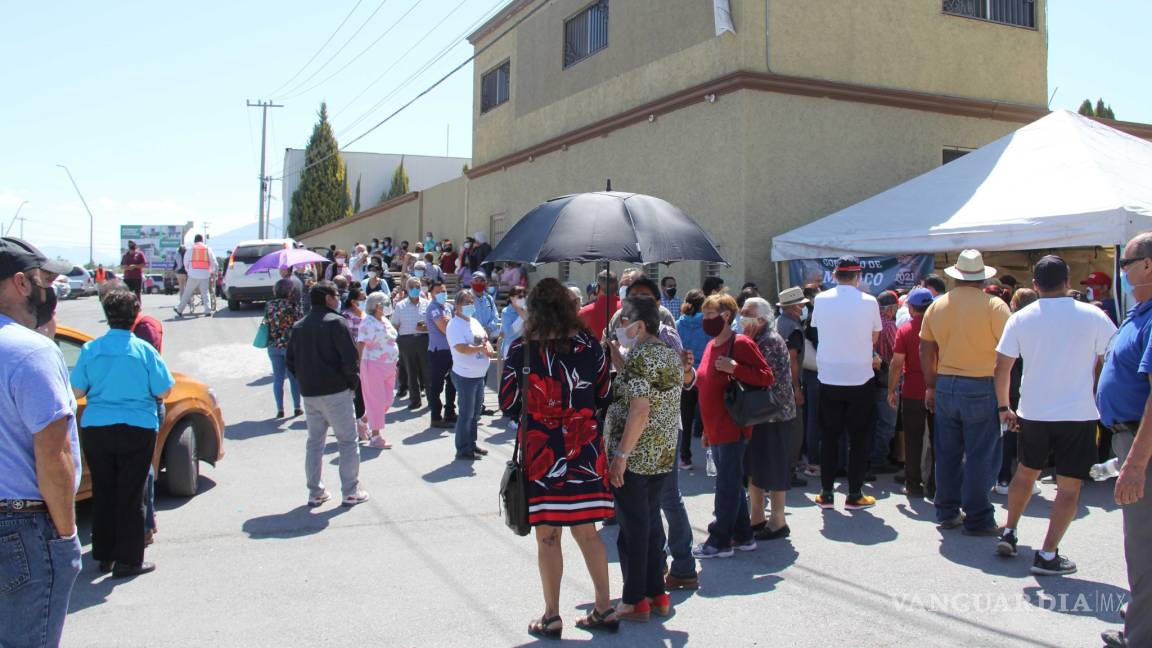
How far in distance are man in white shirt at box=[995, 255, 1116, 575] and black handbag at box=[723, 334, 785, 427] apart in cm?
162

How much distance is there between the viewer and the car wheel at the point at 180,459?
7.38 m

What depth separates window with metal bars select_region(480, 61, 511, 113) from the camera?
22781 mm

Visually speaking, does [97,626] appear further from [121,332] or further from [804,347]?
[804,347]

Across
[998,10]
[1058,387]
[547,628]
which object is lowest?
Result: [547,628]

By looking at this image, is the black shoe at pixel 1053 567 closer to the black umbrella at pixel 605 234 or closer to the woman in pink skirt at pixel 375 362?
the black umbrella at pixel 605 234

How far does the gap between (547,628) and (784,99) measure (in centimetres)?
1121

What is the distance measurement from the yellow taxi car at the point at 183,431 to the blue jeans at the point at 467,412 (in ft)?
7.81

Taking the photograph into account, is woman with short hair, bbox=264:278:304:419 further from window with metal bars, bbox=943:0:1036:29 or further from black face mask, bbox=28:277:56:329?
window with metal bars, bbox=943:0:1036:29

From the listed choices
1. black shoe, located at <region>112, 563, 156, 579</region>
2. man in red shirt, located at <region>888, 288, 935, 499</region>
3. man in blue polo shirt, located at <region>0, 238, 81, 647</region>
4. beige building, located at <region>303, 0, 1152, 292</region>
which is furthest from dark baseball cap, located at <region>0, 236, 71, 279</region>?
beige building, located at <region>303, 0, 1152, 292</region>

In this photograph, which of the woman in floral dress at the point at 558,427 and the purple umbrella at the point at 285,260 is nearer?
the woman in floral dress at the point at 558,427

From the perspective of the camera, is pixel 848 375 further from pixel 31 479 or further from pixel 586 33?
pixel 586 33

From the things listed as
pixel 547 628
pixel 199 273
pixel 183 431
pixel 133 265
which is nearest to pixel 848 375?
pixel 547 628

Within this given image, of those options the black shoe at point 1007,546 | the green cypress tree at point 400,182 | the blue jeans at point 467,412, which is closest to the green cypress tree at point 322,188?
the green cypress tree at point 400,182

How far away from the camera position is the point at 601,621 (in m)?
4.73
